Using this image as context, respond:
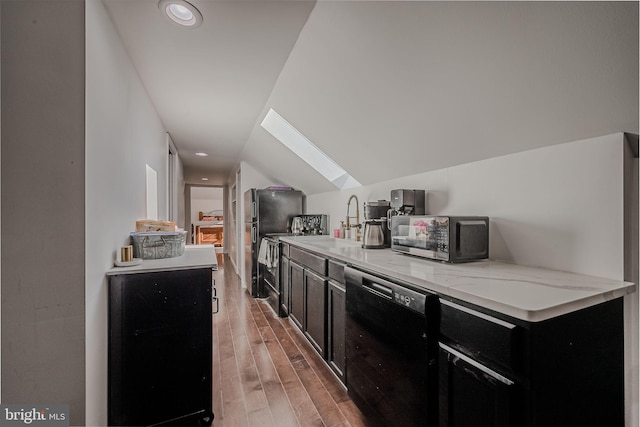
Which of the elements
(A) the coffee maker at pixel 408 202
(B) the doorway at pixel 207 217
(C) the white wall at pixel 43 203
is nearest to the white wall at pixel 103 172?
(C) the white wall at pixel 43 203

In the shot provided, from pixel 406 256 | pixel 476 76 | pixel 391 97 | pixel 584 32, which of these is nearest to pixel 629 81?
pixel 584 32

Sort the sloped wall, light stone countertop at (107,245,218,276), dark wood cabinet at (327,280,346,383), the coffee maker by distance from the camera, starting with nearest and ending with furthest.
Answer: the sloped wall, light stone countertop at (107,245,218,276), dark wood cabinet at (327,280,346,383), the coffee maker

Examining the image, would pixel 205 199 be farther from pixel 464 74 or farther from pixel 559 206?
pixel 559 206

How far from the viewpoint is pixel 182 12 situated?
56.6 inches

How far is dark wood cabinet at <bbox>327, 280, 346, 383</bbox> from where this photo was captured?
1.89 metres

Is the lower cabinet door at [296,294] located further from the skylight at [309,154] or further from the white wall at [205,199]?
the white wall at [205,199]

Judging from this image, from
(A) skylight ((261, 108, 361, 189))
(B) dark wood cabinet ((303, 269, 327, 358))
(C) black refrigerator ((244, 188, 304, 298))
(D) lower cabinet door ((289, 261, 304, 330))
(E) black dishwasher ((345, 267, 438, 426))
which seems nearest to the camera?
(E) black dishwasher ((345, 267, 438, 426))

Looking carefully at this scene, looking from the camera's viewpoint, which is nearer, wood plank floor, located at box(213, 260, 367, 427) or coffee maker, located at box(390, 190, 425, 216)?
wood plank floor, located at box(213, 260, 367, 427)

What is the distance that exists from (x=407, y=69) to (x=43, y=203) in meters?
1.79

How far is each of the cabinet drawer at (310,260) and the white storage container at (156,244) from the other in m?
1.04

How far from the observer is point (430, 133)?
177cm

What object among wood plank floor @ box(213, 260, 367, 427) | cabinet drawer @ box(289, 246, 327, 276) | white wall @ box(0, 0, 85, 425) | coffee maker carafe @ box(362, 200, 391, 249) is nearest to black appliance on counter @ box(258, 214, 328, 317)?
wood plank floor @ box(213, 260, 367, 427)

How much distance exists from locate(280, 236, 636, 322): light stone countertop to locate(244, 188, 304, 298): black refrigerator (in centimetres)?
272

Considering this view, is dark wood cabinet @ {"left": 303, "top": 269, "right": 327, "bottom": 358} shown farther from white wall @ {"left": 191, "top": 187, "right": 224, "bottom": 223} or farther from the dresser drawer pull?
white wall @ {"left": 191, "top": 187, "right": 224, "bottom": 223}
